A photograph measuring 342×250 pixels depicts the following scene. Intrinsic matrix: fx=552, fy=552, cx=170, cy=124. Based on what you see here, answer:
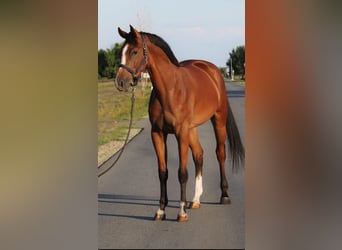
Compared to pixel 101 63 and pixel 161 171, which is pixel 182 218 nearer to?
pixel 161 171

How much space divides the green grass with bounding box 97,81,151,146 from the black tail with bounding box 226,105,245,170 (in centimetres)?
73

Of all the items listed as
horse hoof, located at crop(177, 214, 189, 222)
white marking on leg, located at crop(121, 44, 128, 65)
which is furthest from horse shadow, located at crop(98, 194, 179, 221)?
white marking on leg, located at crop(121, 44, 128, 65)

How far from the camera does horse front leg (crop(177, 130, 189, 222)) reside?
327 cm

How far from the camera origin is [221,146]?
372 centimetres

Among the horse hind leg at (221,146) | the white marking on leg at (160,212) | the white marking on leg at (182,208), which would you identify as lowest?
the white marking on leg at (160,212)

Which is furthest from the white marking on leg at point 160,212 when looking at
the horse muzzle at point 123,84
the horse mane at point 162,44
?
the horse mane at point 162,44

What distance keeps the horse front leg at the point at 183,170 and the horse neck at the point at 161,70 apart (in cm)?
31

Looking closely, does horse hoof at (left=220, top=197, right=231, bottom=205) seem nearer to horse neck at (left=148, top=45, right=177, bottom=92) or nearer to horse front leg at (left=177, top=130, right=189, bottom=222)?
horse front leg at (left=177, top=130, right=189, bottom=222)

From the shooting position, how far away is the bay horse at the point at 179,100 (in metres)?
3.05

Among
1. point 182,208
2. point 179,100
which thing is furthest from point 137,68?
point 182,208
